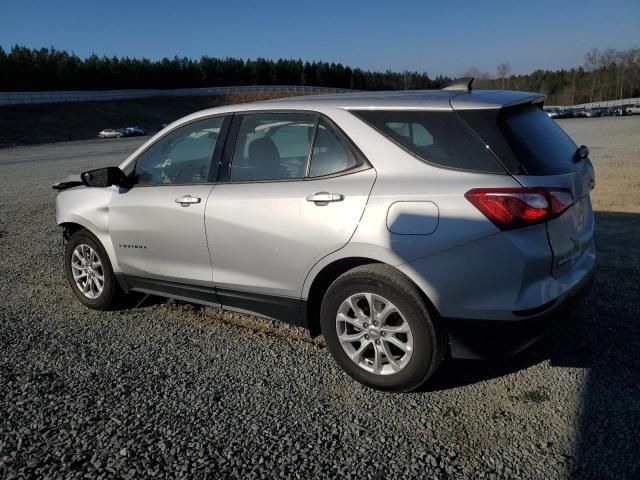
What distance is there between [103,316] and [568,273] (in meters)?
3.68

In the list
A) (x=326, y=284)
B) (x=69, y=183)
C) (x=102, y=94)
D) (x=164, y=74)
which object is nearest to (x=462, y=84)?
(x=326, y=284)

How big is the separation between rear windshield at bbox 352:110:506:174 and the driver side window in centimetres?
128

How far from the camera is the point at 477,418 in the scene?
3031 millimetres

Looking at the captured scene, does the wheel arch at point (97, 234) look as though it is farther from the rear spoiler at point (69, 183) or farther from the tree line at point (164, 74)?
the tree line at point (164, 74)

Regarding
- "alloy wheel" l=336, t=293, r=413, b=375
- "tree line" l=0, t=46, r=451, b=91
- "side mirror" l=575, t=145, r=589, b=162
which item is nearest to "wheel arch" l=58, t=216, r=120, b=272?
"alloy wheel" l=336, t=293, r=413, b=375

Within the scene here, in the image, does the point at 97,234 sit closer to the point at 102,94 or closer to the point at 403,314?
the point at 403,314

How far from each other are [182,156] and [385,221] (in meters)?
1.99

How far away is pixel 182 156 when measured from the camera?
4.34 m

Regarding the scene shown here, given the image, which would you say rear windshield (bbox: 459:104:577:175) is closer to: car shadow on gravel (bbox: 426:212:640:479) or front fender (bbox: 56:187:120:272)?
car shadow on gravel (bbox: 426:212:640:479)

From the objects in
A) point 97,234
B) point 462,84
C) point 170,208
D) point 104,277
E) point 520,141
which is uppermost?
point 462,84

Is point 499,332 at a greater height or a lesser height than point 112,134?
greater

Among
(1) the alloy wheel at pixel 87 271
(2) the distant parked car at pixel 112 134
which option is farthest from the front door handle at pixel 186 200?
A: (2) the distant parked car at pixel 112 134

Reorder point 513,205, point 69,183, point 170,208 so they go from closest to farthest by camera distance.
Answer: point 513,205, point 170,208, point 69,183

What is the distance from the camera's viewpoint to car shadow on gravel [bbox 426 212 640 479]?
2670 mm
